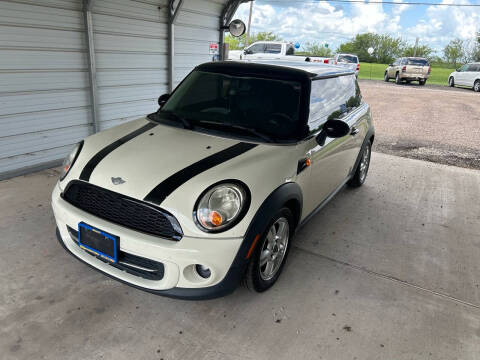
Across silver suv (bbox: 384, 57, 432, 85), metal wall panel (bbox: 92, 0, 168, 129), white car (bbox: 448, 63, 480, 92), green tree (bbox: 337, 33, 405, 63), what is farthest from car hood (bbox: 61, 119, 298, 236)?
green tree (bbox: 337, 33, 405, 63)

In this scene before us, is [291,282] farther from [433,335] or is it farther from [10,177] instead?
[10,177]

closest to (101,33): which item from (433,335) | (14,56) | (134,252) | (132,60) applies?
(132,60)

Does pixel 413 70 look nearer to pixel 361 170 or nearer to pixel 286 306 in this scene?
pixel 361 170

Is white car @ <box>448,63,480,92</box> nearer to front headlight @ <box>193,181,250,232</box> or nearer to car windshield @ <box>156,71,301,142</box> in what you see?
car windshield @ <box>156,71,301,142</box>

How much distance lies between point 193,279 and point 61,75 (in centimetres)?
389

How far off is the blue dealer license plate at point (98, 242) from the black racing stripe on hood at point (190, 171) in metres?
0.32

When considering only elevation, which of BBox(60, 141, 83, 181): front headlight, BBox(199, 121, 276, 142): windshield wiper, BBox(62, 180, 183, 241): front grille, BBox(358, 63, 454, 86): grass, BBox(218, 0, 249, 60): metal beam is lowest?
BBox(358, 63, 454, 86): grass

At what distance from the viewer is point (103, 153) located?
257cm

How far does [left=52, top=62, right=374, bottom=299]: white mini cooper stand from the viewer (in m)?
2.13

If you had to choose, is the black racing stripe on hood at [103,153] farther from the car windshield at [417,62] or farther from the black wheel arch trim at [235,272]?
the car windshield at [417,62]

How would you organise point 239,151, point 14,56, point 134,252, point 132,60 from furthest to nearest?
point 132,60, point 14,56, point 239,151, point 134,252

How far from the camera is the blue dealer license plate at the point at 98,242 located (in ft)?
7.14

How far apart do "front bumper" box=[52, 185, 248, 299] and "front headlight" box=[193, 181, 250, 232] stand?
0.09 metres

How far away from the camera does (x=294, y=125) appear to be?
2.85 meters
